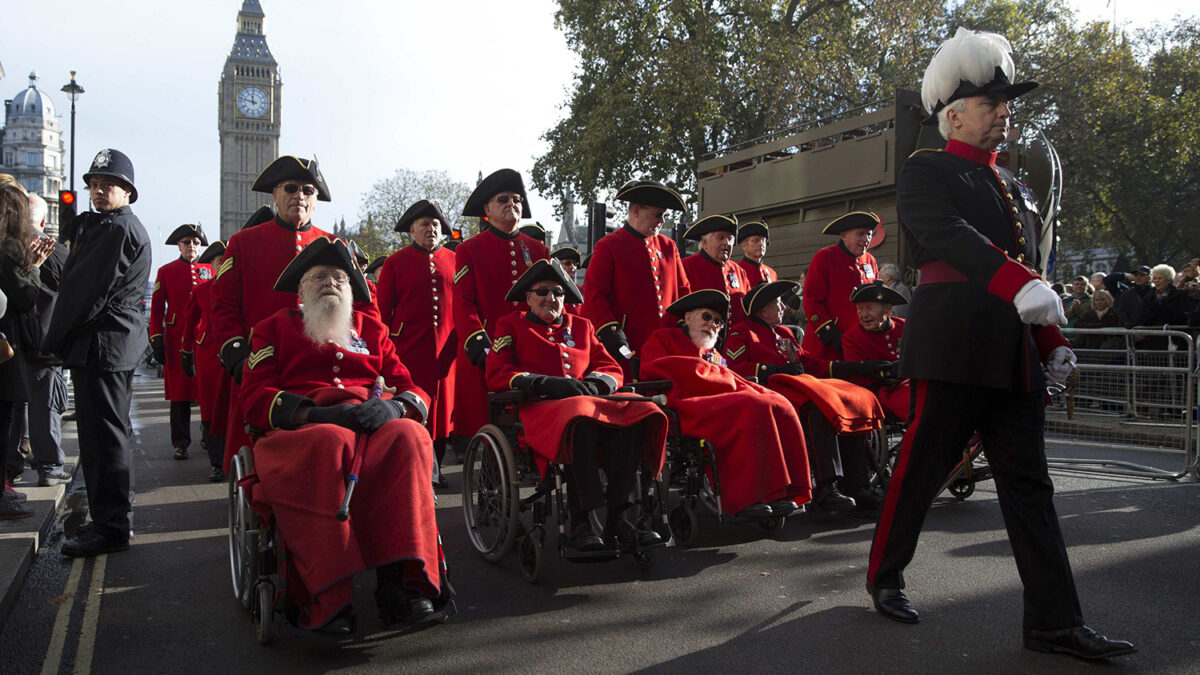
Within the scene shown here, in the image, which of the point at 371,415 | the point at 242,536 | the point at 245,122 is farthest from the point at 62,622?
the point at 245,122

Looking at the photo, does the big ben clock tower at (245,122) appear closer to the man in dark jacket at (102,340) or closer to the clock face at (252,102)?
the clock face at (252,102)

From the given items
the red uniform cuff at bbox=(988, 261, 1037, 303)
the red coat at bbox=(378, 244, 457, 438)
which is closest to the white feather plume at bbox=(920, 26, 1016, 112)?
the red uniform cuff at bbox=(988, 261, 1037, 303)

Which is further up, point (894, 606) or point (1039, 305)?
point (1039, 305)

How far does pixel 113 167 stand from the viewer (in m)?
5.87

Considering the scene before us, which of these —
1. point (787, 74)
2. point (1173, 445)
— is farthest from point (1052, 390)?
point (787, 74)

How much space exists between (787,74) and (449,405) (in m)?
19.5

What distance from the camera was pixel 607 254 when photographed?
22.9ft

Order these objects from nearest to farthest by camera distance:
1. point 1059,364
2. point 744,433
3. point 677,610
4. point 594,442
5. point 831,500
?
point 1059,364 → point 677,610 → point 594,442 → point 744,433 → point 831,500

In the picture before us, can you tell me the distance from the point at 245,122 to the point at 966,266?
133794 mm

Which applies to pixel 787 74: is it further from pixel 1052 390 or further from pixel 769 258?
pixel 1052 390

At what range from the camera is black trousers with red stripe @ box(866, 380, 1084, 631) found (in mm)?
3885

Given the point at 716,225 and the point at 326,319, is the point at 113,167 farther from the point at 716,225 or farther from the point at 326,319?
the point at 716,225

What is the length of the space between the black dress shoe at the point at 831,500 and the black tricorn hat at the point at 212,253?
6.70 m

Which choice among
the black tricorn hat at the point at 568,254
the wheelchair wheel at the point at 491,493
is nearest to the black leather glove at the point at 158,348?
the black tricorn hat at the point at 568,254
